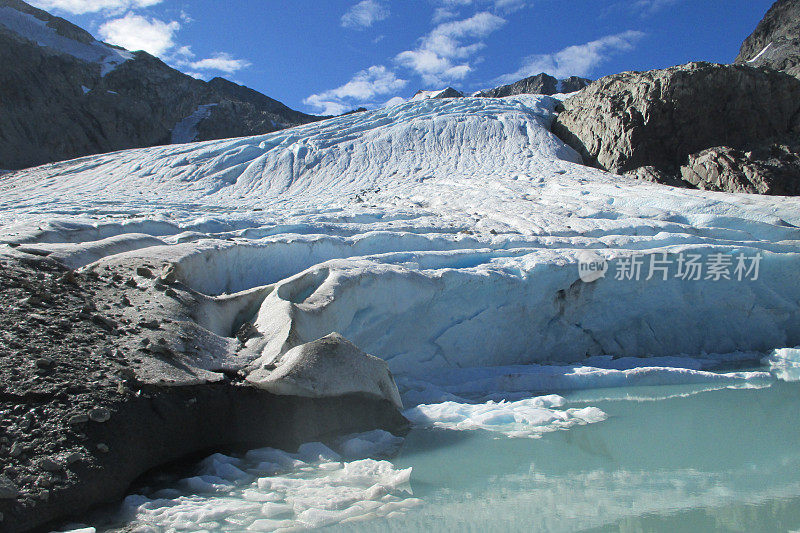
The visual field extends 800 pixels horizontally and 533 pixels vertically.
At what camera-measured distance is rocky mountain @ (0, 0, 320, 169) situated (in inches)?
931

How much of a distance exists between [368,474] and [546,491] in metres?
1.06

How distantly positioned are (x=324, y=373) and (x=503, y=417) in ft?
5.23

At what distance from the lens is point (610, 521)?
292 centimetres

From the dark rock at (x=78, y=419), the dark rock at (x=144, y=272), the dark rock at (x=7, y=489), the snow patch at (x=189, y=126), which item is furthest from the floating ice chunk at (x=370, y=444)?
the snow patch at (x=189, y=126)

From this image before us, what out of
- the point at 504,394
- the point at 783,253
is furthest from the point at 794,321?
the point at 504,394

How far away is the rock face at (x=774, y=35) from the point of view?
28.8m

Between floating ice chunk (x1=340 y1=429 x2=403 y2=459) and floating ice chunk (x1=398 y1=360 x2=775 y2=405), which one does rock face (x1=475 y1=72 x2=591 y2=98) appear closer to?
floating ice chunk (x1=398 y1=360 x2=775 y2=405)

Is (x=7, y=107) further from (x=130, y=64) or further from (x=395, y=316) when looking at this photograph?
(x=395, y=316)

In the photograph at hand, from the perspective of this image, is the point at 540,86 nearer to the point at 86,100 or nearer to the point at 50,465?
the point at 86,100

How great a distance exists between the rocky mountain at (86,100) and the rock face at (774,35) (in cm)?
2667

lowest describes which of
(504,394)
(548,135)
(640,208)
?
(504,394)

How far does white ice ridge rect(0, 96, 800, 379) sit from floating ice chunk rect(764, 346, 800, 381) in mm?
547

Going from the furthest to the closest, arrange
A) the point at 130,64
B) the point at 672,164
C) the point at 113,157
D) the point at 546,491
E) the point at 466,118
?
the point at 130,64
the point at 466,118
the point at 113,157
the point at 672,164
the point at 546,491

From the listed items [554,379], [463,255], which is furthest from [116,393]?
[463,255]
